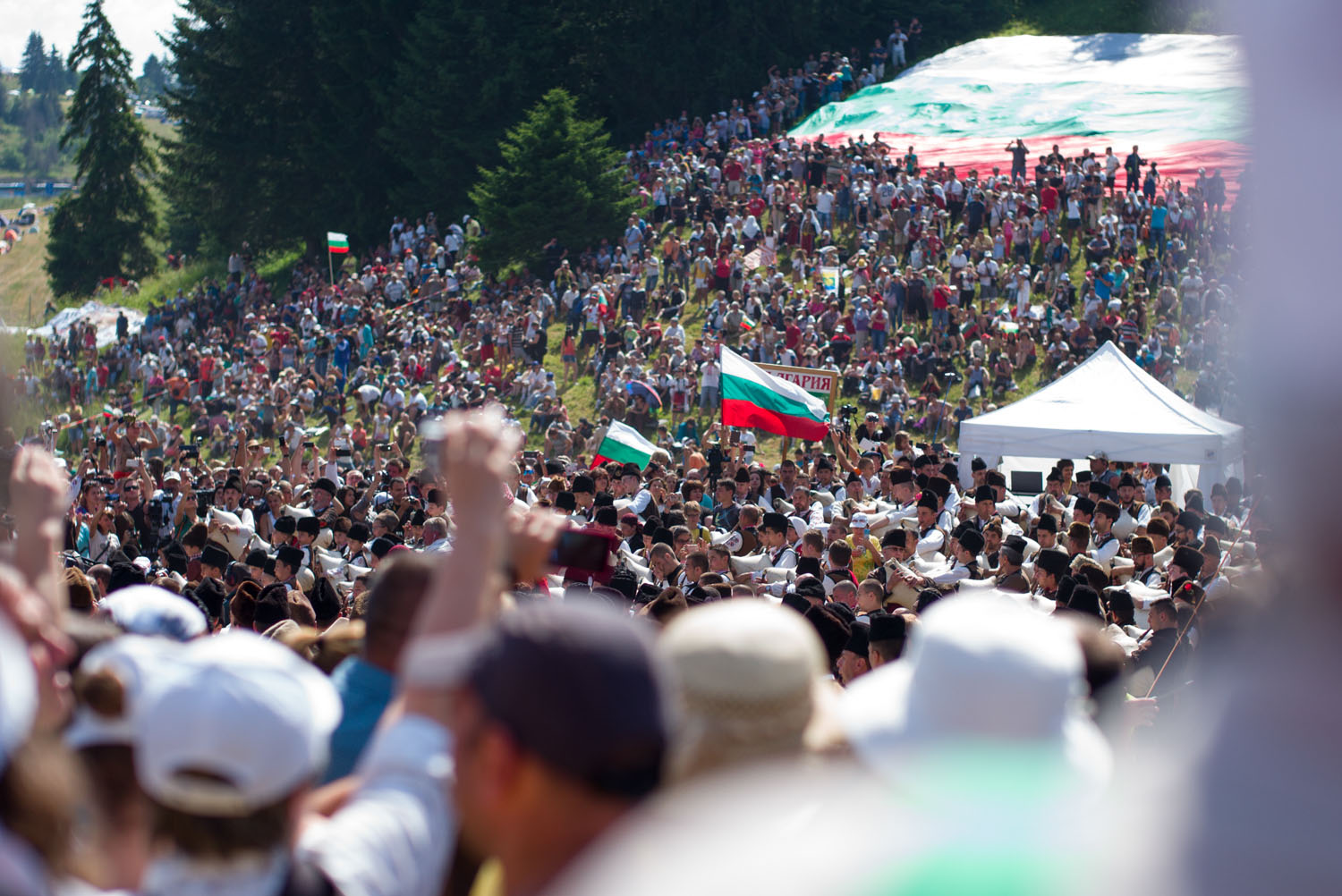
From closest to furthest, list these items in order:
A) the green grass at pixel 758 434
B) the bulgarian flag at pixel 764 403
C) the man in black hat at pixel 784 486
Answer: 1. the man in black hat at pixel 784 486
2. the bulgarian flag at pixel 764 403
3. the green grass at pixel 758 434

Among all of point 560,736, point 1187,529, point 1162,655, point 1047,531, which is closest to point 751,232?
point 1187,529

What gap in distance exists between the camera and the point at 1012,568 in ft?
28.6

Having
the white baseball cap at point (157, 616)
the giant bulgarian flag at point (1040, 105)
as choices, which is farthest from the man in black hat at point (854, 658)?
the giant bulgarian flag at point (1040, 105)

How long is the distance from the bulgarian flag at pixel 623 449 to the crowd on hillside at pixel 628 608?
0.18ft

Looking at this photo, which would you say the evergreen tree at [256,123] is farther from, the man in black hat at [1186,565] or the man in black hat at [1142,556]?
the man in black hat at [1186,565]

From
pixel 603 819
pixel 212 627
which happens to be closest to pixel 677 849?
pixel 603 819

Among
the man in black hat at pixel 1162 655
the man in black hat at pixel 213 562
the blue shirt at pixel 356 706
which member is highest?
the blue shirt at pixel 356 706

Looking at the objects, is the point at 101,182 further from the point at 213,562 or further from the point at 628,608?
the point at 628,608

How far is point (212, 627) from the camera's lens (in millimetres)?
7379

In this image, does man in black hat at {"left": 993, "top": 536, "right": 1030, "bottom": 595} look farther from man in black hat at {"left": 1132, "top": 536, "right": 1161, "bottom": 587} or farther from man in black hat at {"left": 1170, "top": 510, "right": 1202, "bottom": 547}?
man in black hat at {"left": 1170, "top": 510, "right": 1202, "bottom": 547}

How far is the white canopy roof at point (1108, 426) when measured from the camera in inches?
549

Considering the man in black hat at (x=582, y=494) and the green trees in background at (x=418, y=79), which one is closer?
the man in black hat at (x=582, y=494)

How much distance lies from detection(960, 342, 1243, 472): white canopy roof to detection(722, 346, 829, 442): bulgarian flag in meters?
1.66

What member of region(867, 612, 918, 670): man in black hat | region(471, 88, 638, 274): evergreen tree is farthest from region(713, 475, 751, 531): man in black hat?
region(471, 88, 638, 274): evergreen tree
